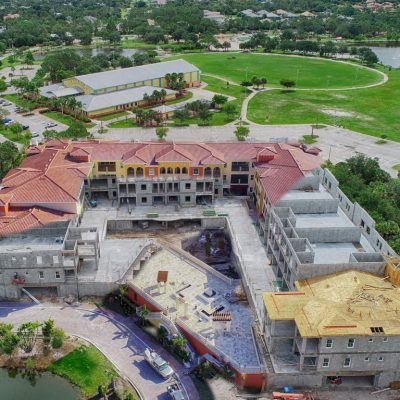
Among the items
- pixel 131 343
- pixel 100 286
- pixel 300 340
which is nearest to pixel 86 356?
pixel 131 343

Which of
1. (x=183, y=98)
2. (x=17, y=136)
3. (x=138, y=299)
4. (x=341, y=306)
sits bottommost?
(x=138, y=299)

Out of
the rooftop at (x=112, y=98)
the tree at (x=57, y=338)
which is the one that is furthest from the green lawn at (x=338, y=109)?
the tree at (x=57, y=338)

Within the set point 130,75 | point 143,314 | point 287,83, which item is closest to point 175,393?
point 143,314

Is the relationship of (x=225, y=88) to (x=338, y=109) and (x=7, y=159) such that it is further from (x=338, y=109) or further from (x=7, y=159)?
(x=7, y=159)

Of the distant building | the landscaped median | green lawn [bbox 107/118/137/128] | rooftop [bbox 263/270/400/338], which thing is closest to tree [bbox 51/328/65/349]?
the landscaped median

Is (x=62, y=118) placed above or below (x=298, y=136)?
below

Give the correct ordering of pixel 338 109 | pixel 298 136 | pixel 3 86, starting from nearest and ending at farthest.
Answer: pixel 298 136, pixel 338 109, pixel 3 86

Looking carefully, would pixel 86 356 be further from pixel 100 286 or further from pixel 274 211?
pixel 274 211
